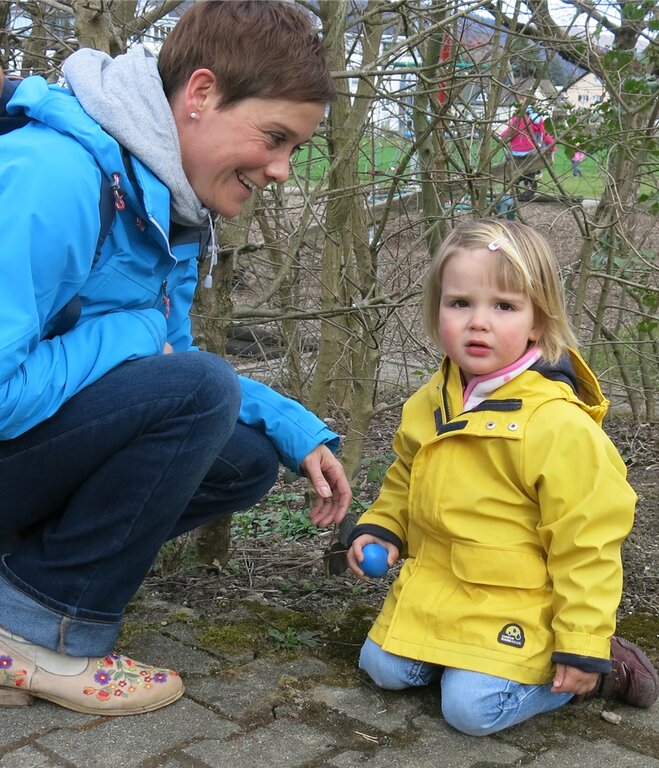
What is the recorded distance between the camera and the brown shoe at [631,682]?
231cm

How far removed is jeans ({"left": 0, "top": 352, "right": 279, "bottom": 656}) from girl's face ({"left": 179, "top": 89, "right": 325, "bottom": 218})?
390 mm

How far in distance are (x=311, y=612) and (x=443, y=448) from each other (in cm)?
78

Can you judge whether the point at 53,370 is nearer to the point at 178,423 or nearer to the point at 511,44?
the point at 178,423

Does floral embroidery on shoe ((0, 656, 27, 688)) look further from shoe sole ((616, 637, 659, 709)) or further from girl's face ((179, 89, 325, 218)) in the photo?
shoe sole ((616, 637, 659, 709))

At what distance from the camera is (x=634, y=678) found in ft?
7.57

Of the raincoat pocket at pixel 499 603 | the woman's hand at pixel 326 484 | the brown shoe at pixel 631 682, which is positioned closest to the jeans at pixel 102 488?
the woman's hand at pixel 326 484

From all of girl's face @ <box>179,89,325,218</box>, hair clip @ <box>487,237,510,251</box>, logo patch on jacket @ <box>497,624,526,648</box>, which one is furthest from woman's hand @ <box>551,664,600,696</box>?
girl's face @ <box>179,89,325,218</box>

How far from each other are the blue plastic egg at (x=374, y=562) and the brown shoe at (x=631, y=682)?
589mm

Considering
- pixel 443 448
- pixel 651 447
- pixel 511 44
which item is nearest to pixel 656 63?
pixel 511 44

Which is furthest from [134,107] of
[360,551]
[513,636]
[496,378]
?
[513,636]

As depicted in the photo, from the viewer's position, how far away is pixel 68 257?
1933mm

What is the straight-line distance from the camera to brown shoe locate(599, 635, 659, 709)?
2.31 metres

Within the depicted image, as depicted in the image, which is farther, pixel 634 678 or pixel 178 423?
pixel 634 678

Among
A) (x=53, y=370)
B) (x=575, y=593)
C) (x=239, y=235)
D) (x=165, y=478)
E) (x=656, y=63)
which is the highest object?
(x=656, y=63)
